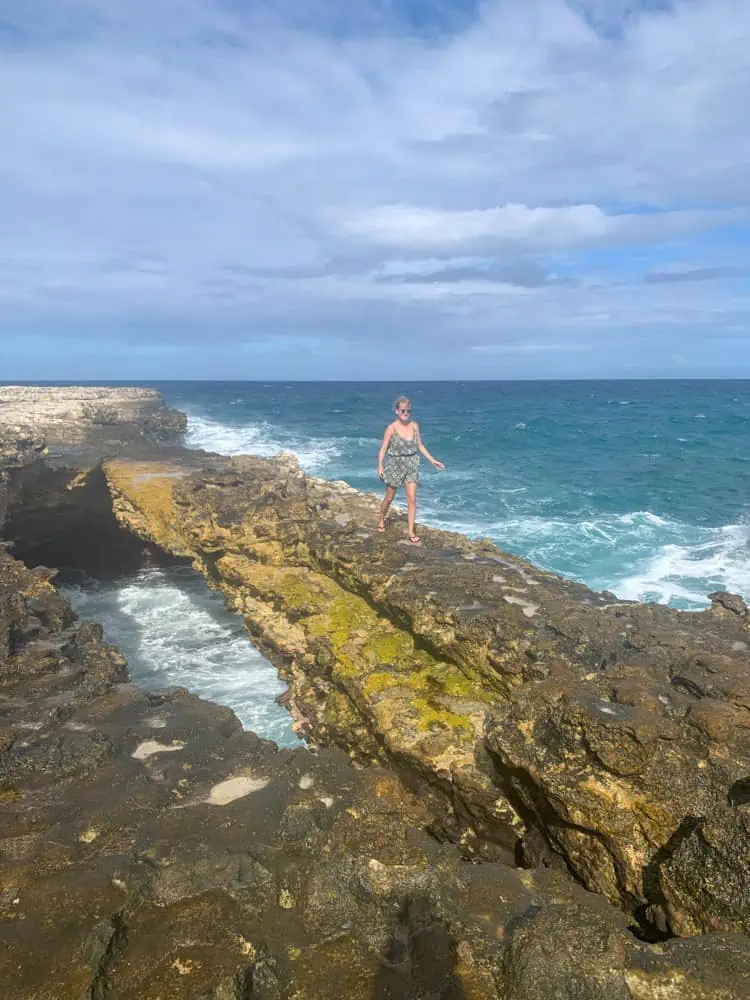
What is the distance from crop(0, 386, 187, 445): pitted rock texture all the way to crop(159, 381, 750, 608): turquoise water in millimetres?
3674

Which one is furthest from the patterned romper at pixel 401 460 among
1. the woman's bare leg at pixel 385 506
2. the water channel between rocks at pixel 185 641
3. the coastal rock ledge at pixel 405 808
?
the water channel between rocks at pixel 185 641

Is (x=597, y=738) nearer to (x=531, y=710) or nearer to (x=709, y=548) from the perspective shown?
(x=531, y=710)

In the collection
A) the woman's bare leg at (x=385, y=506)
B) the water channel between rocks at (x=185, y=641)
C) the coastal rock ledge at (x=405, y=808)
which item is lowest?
the water channel between rocks at (x=185, y=641)

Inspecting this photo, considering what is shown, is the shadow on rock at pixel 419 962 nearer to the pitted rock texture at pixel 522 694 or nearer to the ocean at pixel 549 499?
the pitted rock texture at pixel 522 694

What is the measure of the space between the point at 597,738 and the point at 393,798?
1760 millimetres

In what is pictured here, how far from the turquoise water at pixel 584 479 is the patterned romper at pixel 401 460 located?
823 centimetres

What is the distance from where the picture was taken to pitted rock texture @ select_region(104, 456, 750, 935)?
15.9 feet

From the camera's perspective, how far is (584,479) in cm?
3509

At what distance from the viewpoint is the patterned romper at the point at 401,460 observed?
37.0 feet

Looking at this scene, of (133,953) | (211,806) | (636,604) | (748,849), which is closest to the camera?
(133,953)

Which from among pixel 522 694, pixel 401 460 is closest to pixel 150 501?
pixel 401 460

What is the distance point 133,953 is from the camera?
367 cm

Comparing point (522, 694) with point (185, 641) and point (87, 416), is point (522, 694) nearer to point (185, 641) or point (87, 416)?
point (185, 641)

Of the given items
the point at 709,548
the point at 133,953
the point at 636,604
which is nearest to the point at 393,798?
the point at 133,953
